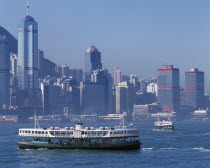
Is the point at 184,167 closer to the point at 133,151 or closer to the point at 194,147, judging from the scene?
the point at 133,151

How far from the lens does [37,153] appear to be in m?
93.2

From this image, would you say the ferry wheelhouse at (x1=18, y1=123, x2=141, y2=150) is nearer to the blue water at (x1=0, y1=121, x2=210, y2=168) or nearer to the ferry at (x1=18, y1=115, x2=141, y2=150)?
the ferry at (x1=18, y1=115, x2=141, y2=150)

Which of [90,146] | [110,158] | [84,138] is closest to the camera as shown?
[110,158]

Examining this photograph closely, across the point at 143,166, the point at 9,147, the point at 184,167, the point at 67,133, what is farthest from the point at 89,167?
the point at 9,147

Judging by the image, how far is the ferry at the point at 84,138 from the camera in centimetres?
9350

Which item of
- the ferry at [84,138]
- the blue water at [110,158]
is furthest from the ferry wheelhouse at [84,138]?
the blue water at [110,158]

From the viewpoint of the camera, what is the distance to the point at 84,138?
3738 inches

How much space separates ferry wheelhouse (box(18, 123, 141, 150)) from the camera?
93.6 meters

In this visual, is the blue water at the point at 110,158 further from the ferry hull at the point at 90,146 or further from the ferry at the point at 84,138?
the ferry at the point at 84,138

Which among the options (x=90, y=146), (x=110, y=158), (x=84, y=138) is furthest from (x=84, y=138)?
(x=110, y=158)

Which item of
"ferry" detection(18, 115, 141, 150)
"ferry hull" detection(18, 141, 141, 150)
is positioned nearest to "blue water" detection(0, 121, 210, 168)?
"ferry hull" detection(18, 141, 141, 150)

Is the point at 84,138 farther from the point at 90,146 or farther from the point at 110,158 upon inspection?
the point at 110,158

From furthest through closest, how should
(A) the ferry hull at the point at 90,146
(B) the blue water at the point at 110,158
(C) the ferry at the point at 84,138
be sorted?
(C) the ferry at the point at 84,138
(A) the ferry hull at the point at 90,146
(B) the blue water at the point at 110,158

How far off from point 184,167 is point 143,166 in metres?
5.48
